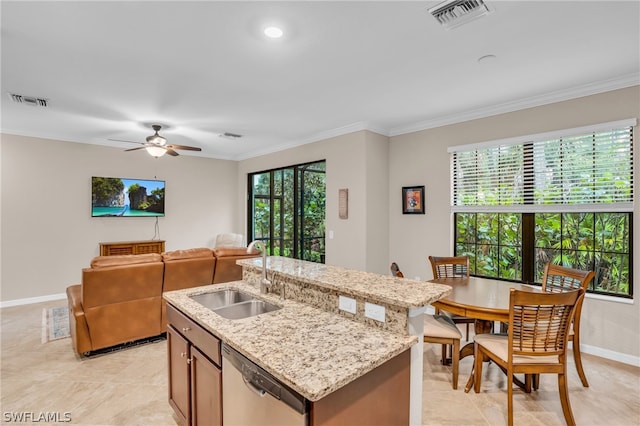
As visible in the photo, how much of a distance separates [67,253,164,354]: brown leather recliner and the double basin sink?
4.50ft

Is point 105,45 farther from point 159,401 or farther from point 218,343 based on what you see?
point 159,401

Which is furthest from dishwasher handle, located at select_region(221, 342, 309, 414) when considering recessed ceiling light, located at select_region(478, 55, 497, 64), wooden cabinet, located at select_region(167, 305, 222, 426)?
recessed ceiling light, located at select_region(478, 55, 497, 64)

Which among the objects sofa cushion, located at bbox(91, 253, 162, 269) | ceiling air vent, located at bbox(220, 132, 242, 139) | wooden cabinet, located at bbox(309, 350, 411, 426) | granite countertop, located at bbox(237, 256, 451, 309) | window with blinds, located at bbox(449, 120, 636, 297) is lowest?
wooden cabinet, located at bbox(309, 350, 411, 426)

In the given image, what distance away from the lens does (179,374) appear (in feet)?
6.68

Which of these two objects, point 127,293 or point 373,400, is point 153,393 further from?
point 373,400

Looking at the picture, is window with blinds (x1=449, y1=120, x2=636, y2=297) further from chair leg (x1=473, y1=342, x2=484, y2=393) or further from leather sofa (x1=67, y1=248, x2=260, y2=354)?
leather sofa (x1=67, y1=248, x2=260, y2=354)

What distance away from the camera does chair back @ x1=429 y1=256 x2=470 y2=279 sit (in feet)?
11.6

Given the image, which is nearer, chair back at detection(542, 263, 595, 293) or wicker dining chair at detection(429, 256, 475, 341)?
chair back at detection(542, 263, 595, 293)

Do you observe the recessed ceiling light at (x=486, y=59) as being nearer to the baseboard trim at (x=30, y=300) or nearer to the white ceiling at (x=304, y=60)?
the white ceiling at (x=304, y=60)

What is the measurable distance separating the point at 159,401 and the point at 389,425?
1979 millimetres

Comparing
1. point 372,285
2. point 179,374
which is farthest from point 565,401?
point 179,374

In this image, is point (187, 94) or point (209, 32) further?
point (187, 94)

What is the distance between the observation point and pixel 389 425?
141cm

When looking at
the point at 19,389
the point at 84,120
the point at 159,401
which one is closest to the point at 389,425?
the point at 159,401
